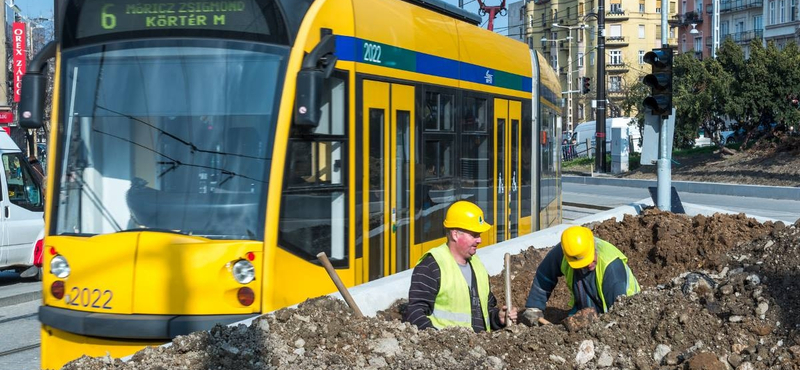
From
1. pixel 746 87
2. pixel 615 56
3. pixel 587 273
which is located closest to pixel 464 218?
pixel 587 273

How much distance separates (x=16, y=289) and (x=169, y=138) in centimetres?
811

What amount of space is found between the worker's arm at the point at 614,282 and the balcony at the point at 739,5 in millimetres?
81722

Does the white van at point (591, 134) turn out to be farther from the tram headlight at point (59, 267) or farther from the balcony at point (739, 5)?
the tram headlight at point (59, 267)

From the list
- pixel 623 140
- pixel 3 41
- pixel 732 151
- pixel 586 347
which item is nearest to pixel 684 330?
pixel 586 347

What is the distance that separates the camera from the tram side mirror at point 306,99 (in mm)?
7656

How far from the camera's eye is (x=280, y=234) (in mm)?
Answer: 7730

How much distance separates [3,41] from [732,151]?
82.3 feet

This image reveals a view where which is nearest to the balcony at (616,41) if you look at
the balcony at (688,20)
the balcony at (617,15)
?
the balcony at (617,15)

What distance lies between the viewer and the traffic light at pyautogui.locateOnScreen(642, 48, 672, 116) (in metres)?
13.1

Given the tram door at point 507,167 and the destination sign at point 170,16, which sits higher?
the destination sign at point 170,16

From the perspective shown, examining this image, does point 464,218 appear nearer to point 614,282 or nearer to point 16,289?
point 614,282

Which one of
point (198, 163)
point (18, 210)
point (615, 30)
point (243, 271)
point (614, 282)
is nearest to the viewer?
point (614, 282)

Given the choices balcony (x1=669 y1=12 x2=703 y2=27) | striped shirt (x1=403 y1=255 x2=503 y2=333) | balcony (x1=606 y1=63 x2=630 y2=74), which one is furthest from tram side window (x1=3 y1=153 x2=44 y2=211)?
balcony (x1=606 y1=63 x2=630 y2=74)

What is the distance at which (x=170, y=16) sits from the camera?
26.7 feet
